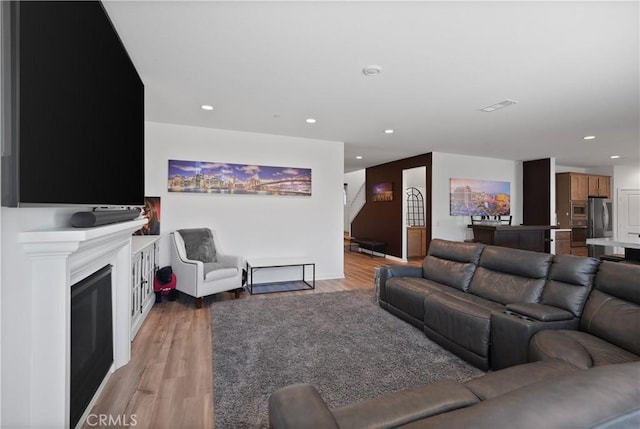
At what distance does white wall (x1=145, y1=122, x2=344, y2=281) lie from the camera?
178 inches

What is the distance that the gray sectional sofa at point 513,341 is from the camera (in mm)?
601

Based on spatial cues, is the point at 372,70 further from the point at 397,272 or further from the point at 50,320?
the point at 50,320

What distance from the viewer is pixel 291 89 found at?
3.16 metres

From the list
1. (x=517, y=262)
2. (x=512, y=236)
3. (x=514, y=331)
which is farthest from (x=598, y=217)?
(x=514, y=331)

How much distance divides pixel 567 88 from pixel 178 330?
4783 millimetres

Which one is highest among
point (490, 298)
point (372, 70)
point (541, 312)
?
point (372, 70)

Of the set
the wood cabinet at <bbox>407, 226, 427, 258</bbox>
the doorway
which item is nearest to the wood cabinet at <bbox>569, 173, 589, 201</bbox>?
the doorway

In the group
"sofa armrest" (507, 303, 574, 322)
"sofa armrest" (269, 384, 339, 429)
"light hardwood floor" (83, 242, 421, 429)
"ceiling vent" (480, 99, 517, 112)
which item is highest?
"ceiling vent" (480, 99, 517, 112)

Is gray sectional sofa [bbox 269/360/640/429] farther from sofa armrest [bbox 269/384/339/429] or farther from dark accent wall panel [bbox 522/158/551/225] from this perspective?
dark accent wall panel [bbox 522/158/551/225]

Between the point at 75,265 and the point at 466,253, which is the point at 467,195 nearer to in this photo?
the point at 466,253

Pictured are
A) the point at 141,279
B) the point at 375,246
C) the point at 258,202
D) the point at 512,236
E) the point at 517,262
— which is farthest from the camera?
the point at 375,246

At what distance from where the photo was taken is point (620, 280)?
83.9 inches

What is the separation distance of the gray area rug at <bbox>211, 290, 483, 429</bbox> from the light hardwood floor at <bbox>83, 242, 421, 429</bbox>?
115 millimetres

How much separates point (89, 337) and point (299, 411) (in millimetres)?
1755
